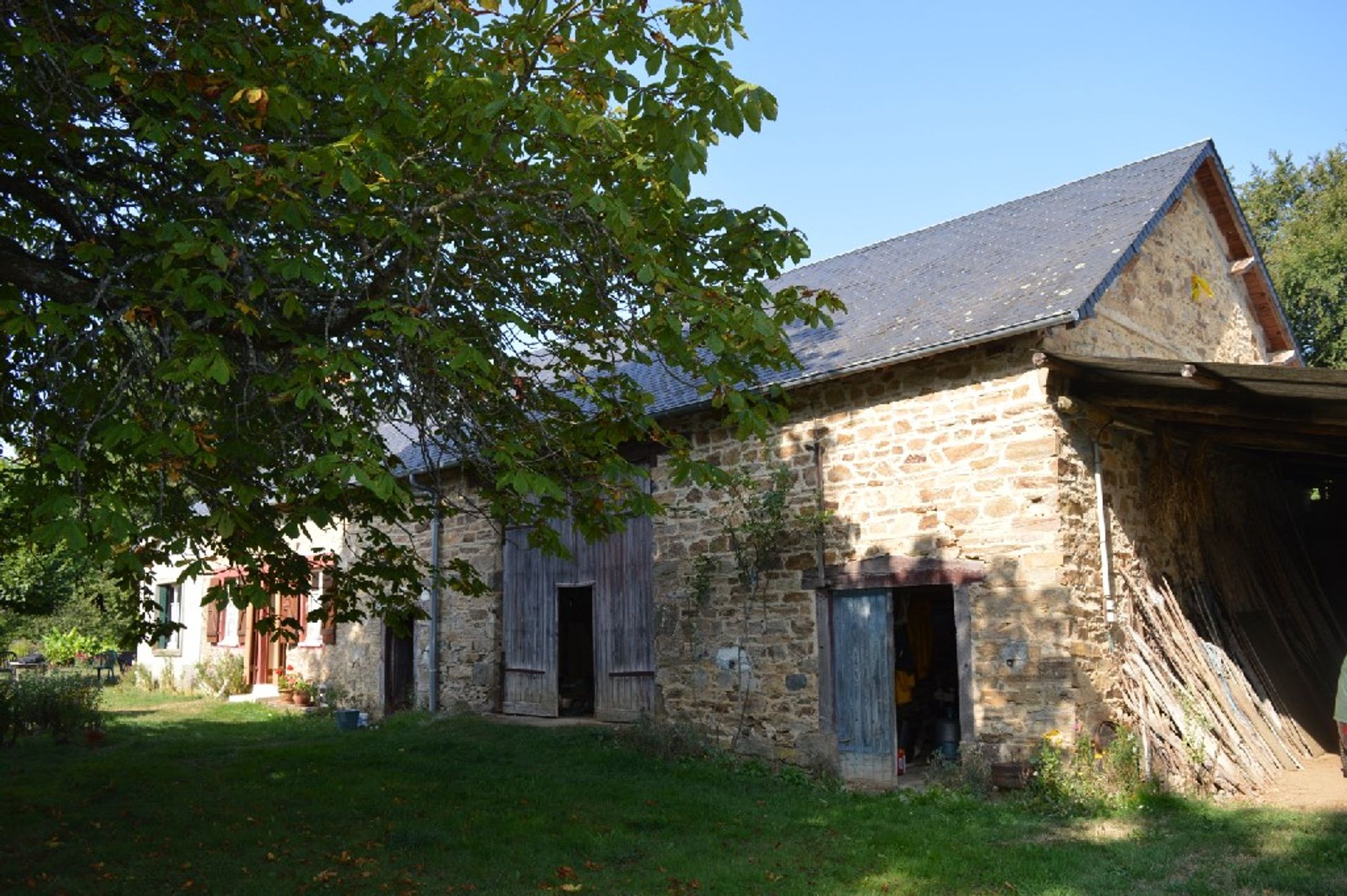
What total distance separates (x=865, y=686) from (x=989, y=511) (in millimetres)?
2051

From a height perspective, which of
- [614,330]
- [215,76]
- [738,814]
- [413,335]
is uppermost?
[215,76]

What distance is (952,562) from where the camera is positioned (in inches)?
346

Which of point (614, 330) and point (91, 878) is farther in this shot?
point (614, 330)

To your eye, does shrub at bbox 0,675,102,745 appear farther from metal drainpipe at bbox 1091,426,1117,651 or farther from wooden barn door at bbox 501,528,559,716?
metal drainpipe at bbox 1091,426,1117,651

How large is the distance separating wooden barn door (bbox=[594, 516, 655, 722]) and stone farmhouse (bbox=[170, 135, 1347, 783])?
0.03 metres

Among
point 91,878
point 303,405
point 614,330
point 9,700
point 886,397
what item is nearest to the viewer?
point 303,405

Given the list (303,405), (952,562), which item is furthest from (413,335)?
(952,562)

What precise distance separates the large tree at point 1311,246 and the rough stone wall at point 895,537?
14677 mm

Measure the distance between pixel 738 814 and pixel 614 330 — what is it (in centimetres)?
399

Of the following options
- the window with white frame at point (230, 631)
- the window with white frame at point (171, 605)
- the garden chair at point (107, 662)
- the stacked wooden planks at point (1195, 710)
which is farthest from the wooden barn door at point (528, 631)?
the garden chair at point (107, 662)

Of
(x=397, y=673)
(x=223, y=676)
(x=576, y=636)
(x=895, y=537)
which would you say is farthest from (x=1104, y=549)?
(x=223, y=676)

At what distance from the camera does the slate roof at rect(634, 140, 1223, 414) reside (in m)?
8.55

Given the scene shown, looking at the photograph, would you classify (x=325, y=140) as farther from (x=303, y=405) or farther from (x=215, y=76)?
(x=303, y=405)

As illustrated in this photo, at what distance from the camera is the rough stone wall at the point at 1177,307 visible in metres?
9.74
